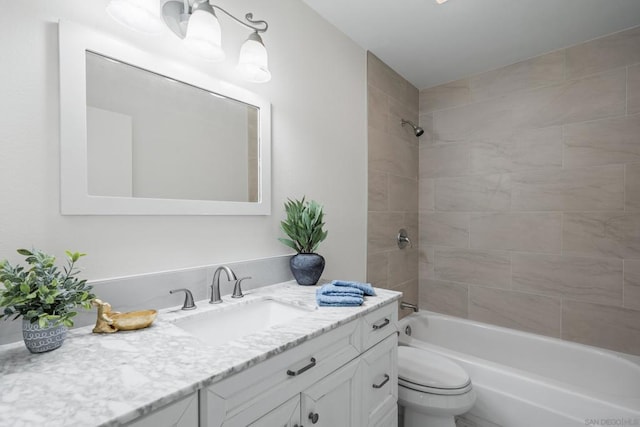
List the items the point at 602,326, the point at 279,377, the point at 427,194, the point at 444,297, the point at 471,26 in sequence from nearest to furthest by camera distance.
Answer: the point at 279,377 < the point at 471,26 < the point at 602,326 < the point at 444,297 < the point at 427,194

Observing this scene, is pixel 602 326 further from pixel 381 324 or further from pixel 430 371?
pixel 381 324

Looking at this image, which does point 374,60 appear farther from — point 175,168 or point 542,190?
point 175,168

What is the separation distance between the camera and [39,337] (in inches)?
29.3

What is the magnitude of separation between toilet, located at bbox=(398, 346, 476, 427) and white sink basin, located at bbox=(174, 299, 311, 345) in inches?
32.9

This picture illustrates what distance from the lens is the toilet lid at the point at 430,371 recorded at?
1580mm

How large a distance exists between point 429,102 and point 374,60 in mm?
804

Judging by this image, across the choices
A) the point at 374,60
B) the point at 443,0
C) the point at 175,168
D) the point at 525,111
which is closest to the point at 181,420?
the point at 175,168

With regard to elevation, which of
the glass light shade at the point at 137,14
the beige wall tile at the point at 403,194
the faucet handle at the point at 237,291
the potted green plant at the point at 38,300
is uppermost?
the glass light shade at the point at 137,14

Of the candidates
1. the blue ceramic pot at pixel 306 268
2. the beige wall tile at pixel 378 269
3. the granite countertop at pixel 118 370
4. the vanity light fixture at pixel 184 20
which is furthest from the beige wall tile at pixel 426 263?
the vanity light fixture at pixel 184 20

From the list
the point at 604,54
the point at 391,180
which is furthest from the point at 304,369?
the point at 604,54

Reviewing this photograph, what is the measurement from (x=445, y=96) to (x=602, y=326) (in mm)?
2051

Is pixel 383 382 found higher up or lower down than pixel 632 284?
lower down

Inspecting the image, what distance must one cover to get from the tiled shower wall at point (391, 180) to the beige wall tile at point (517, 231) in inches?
20.8

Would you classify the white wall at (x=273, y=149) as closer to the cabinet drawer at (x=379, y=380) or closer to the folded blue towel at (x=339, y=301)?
the folded blue towel at (x=339, y=301)
